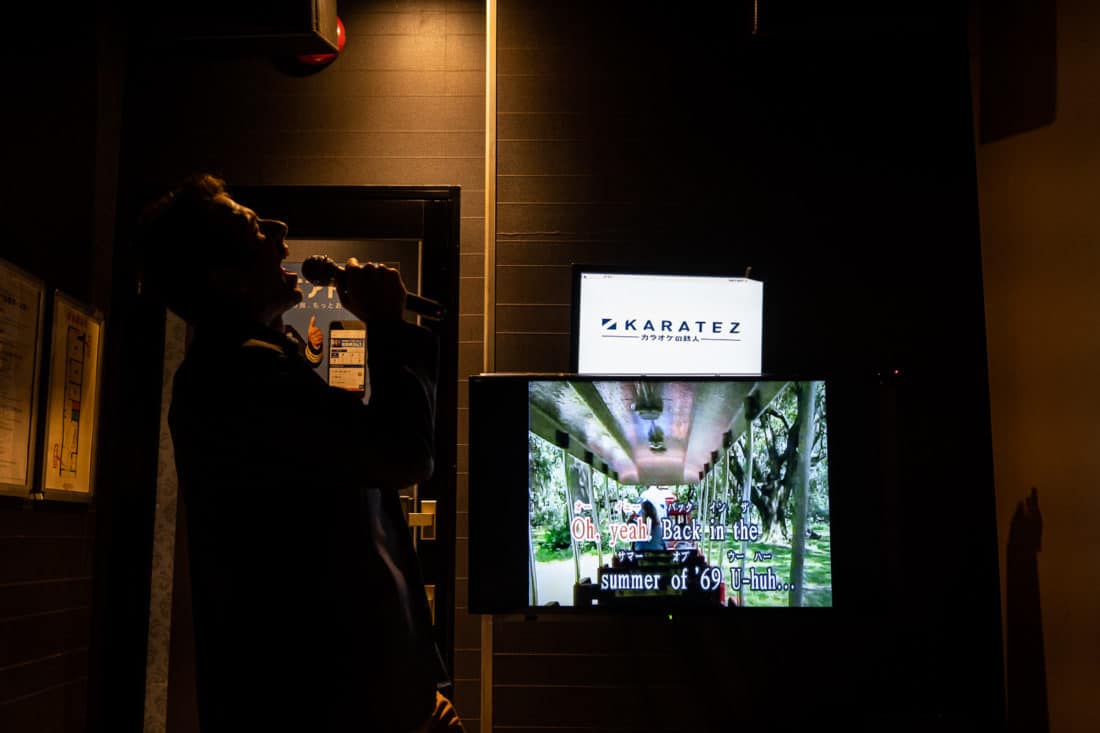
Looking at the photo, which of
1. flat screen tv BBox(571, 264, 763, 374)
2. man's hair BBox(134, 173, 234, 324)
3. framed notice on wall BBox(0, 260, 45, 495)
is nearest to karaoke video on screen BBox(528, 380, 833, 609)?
flat screen tv BBox(571, 264, 763, 374)

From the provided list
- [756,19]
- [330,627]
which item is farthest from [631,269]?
[330,627]

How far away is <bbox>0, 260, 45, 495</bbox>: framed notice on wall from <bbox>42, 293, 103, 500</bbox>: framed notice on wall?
0.09 meters

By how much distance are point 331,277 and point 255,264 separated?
0.20 metres

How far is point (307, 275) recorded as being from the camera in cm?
180

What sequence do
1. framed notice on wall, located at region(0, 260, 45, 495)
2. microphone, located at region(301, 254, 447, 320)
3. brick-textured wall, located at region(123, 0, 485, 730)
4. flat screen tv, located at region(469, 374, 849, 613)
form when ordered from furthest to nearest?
brick-textured wall, located at region(123, 0, 485, 730), framed notice on wall, located at region(0, 260, 45, 495), flat screen tv, located at region(469, 374, 849, 613), microphone, located at region(301, 254, 447, 320)

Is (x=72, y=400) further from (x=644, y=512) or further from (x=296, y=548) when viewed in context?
(x=296, y=548)

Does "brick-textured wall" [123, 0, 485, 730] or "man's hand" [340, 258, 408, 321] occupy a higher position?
"brick-textured wall" [123, 0, 485, 730]

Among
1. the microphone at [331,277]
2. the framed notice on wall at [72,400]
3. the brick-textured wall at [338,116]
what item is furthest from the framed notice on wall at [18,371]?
the microphone at [331,277]

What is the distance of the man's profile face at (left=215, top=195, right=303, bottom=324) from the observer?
5.06 feet

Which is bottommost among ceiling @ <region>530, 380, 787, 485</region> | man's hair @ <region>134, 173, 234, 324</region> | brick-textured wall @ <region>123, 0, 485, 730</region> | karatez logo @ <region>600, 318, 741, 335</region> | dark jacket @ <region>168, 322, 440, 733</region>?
dark jacket @ <region>168, 322, 440, 733</region>

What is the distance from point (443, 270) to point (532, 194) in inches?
16.2

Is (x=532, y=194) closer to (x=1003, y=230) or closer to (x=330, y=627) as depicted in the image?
(x=1003, y=230)

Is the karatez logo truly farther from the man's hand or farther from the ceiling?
the man's hand

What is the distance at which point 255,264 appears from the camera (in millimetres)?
1562
